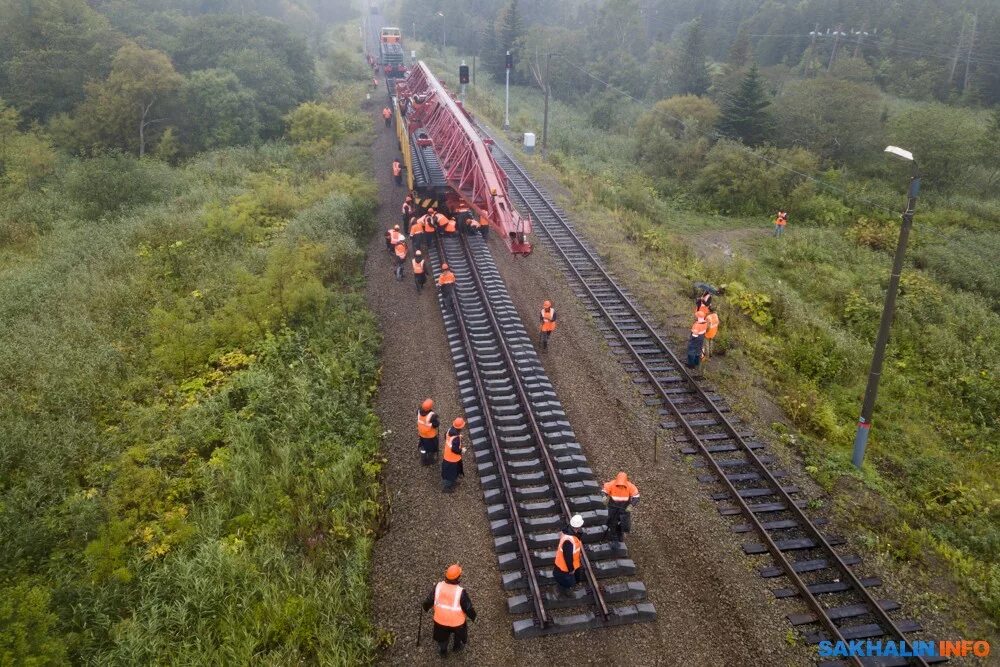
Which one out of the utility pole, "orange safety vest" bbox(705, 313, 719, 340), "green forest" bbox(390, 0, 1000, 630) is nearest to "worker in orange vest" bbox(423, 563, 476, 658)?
"green forest" bbox(390, 0, 1000, 630)

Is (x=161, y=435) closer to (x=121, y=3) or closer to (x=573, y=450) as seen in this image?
(x=573, y=450)

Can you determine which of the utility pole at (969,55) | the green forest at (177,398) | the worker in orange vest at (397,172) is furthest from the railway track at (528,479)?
the utility pole at (969,55)

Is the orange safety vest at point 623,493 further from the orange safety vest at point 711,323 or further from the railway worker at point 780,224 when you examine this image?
the railway worker at point 780,224

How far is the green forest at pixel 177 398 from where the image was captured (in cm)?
812

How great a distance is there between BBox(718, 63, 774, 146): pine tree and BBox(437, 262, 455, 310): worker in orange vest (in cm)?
2303

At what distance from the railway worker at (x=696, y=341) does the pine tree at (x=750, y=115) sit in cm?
2271

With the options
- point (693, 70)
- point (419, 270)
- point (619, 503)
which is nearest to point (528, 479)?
point (619, 503)

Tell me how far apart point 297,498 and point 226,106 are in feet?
102

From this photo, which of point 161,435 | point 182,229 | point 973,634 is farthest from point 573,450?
point 182,229

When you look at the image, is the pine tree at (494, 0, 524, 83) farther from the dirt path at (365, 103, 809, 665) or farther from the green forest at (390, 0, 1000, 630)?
the dirt path at (365, 103, 809, 665)

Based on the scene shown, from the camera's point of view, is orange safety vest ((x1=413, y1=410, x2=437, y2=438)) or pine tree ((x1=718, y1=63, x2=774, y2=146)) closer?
orange safety vest ((x1=413, y1=410, x2=437, y2=438))

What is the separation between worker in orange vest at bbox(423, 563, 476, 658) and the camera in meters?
7.44

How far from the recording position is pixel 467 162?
20453mm

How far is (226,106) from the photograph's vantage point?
111 ft
